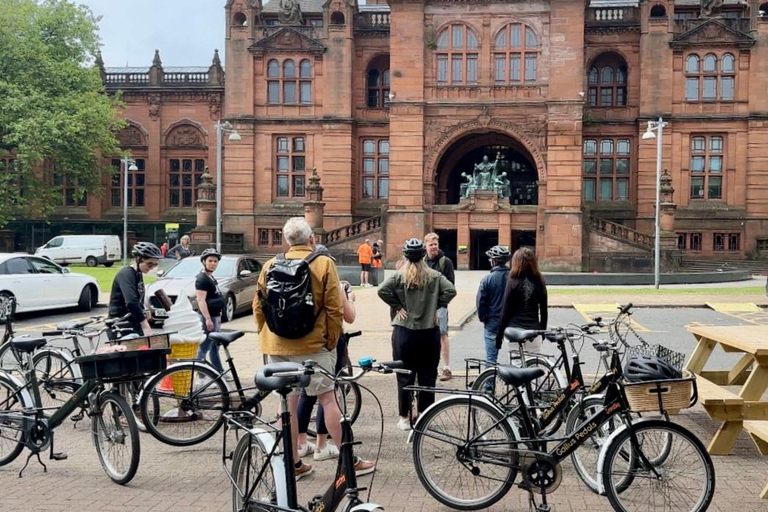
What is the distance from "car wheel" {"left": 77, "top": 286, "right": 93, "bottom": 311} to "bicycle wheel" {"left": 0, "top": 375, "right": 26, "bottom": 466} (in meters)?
13.0

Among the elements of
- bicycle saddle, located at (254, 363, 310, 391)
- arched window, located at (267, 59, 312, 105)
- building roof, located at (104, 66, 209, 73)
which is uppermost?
building roof, located at (104, 66, 209, 73)

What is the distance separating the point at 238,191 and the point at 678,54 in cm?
2321

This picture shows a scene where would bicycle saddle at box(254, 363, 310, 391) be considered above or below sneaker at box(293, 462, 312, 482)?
above

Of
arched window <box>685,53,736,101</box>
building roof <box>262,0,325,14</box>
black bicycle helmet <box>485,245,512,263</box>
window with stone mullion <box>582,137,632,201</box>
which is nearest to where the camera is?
black bicycle helmet <box>485,245,512,263</box>

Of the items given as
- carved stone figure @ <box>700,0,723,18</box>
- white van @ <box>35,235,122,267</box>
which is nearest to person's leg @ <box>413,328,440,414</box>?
white van @ <box>35,235,122,267</box>

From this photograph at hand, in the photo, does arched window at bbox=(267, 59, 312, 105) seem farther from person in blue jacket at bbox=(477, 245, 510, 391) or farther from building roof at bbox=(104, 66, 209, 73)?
Answer: person in blue jacket at bbox=(477, 245, 510, 391)

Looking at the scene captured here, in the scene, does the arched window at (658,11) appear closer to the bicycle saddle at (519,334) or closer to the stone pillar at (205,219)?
the stone pillar at (205,219)

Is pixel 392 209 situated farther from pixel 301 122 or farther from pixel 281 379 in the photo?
pixel 281 379

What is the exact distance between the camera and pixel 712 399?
264 inches

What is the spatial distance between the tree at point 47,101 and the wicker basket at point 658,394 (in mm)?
35924

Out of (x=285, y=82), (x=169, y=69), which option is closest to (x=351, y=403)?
(x=285, y=82)

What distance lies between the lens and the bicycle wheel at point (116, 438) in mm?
6133

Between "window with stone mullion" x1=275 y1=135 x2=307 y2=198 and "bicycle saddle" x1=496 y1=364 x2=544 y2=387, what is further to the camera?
"window with stone mullion" x1=275 y1=135 x2=307 y2=198

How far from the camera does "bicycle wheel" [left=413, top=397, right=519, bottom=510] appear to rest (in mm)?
5566
